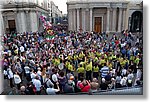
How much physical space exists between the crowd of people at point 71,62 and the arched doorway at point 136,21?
0.20 m

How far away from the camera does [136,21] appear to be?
454cm

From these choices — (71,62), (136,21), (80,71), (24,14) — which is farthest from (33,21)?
(136,21)

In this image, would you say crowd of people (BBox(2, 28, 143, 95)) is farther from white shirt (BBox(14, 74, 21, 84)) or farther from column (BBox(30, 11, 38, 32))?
column (BBox(30, 11, 38, 32))

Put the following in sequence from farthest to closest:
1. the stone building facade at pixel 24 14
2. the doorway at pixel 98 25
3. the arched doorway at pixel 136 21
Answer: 1. the doorway at pixel 98 25
2. the stone building facade at pixel 24 14
3. the arched doorway at pixel 136 21

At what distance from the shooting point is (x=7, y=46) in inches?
189

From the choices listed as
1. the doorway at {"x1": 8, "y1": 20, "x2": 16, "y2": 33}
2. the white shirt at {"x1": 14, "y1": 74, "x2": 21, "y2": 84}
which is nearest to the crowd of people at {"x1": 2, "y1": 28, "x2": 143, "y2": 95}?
the white shirt at {"x1": 14, "y1": 74, "x2": 21, "y2": 84}

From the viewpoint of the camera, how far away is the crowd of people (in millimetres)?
4387

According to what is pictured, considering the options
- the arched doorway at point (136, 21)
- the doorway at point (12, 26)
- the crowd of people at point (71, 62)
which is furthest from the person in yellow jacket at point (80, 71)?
the doorway at point (12, 26)

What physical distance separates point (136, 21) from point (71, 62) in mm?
1866

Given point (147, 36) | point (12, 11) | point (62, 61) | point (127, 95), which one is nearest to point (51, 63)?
point (62, 61)

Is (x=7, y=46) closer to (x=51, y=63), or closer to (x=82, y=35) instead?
(x=51, y=63)

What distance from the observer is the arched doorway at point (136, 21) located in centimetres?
429

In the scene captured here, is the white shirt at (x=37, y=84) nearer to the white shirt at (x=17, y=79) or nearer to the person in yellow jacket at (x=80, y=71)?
the white shirt at (x=17, y=79)

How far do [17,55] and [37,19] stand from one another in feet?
3.61
